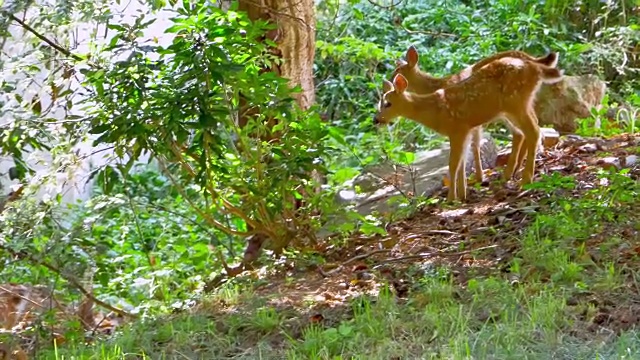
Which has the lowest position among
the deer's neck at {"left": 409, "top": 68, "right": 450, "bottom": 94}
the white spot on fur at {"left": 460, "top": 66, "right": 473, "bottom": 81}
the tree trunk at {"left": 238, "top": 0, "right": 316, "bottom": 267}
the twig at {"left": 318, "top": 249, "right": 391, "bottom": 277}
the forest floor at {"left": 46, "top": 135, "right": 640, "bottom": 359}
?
the twig at {"left": 318, "top": 249, "right": 391, "bottom": 277}

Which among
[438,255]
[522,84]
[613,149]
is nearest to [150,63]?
[438,255]

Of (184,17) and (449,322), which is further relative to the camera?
(184,17)

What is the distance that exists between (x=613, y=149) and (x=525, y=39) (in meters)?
4.28

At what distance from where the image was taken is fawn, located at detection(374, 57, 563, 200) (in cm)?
701

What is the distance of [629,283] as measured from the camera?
15.0ft

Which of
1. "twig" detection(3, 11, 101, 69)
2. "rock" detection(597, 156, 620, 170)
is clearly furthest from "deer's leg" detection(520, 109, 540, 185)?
"twig" detection(3, 11, 101, 69)

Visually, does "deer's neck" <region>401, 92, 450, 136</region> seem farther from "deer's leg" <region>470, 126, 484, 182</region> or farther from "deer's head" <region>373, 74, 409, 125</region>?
"deer's leg" <region>470, 126, 484, 182</region>

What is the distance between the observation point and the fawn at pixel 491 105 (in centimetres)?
701

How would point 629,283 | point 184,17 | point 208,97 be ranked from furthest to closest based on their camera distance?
point 184,17 < point 208,97 < point 629,283

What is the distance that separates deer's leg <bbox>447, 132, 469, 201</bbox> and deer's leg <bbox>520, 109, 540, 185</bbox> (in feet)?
1.50

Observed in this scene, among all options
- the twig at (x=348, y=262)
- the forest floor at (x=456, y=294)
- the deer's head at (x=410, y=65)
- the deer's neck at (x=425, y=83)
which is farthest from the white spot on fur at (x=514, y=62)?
the twig at (x=348, y=262)

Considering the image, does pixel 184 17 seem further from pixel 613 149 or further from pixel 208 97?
pixel 613 149

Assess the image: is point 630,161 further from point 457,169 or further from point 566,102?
point 566,102

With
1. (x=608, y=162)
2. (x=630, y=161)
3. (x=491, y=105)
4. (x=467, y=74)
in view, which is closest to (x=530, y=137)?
(x=491, y=105)
